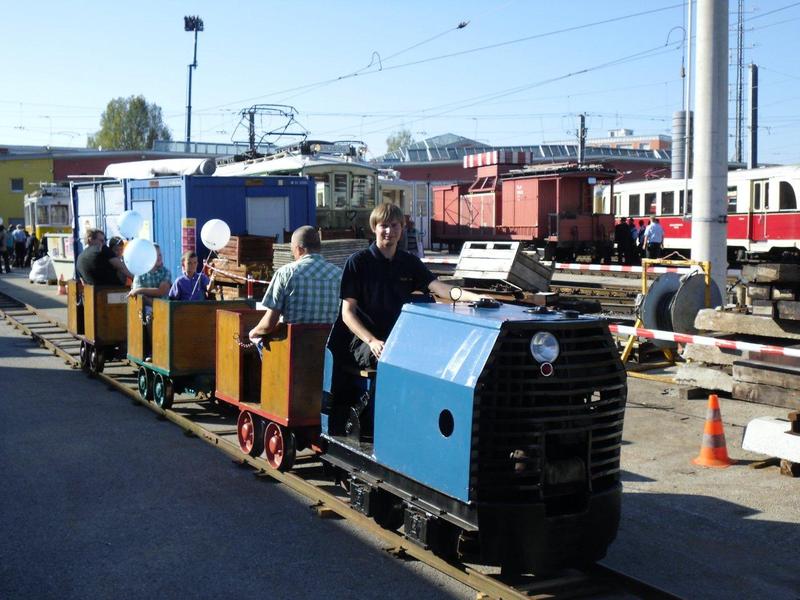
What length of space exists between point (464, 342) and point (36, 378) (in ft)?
30.9

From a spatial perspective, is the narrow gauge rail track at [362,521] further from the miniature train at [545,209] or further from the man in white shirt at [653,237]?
the miniature train at [545,209]

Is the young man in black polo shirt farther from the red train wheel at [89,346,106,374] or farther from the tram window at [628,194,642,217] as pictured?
the tram window at [628,194,642,217]

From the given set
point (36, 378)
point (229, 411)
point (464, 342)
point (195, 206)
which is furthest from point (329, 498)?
point (195, 206)

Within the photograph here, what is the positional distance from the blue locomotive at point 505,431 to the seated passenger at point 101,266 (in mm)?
8174

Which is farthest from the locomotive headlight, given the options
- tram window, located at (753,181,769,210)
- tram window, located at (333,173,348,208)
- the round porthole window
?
tram window, located at (753,181,769,210)

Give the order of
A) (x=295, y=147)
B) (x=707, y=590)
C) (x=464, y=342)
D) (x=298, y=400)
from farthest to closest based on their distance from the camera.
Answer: (x=295, y=147) < (x=298, y=400) < (x=707, y=590) < (x=464, y=342)

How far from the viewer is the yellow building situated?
62688 mm

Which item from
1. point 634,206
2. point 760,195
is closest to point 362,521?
point 760,195

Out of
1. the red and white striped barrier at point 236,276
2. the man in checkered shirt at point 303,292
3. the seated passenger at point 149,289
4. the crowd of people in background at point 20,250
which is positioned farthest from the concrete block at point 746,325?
the crowd of people in background at point 20,250

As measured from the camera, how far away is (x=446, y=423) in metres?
4.96

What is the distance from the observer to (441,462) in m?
5.00

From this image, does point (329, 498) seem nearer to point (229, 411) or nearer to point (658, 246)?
point (229, 411)

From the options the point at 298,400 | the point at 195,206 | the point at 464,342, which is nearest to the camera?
the point at 464,342

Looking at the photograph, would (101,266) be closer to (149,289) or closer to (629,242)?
(149,289)
